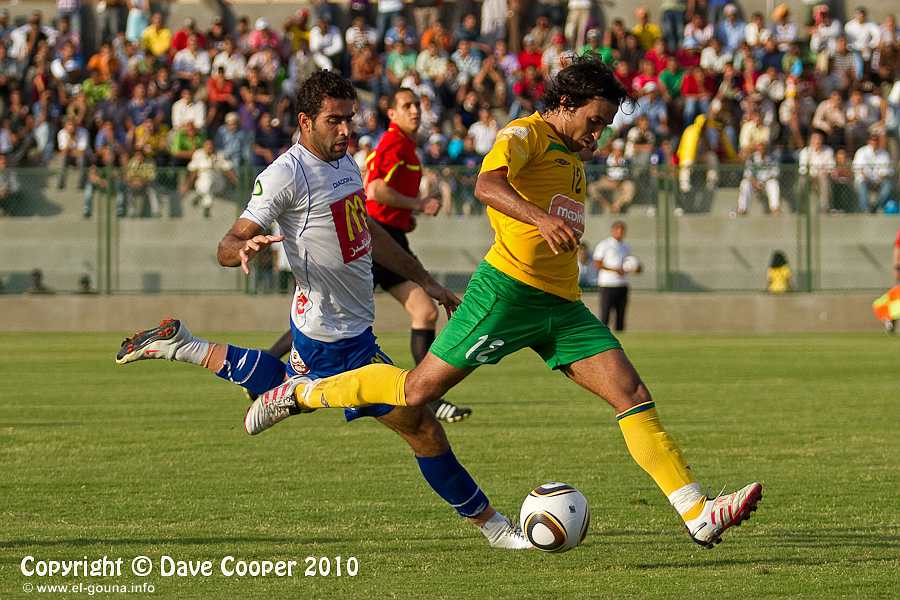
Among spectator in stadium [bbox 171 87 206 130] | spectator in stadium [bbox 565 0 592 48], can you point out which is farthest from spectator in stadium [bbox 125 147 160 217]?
spectator in stadium [bbox 565 0 592 48]

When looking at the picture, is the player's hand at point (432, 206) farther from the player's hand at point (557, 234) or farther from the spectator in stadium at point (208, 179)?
the spectator in stadium at point (208, 179)

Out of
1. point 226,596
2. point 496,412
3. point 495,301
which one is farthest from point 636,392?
point 496,412

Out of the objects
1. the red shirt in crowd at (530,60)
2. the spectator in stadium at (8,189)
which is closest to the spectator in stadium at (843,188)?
the red shirt in crowd at (530,60)

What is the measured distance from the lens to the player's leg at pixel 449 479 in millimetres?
7277

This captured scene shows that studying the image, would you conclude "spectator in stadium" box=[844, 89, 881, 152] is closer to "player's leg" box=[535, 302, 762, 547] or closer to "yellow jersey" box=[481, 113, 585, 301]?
"yellow jersey" box=[481, 113, 585, 301]

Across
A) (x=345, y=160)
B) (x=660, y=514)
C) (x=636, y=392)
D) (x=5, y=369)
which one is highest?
(x=345, y=160)

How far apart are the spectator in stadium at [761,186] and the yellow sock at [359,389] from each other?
2148cm

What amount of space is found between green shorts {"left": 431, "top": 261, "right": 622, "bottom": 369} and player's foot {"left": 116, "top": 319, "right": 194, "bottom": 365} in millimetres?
2104

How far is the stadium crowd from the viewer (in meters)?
28.4

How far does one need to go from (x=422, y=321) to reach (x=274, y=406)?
5839 mm

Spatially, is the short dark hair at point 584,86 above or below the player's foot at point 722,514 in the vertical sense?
above

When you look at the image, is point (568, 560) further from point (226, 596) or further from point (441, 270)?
point (441, 270)

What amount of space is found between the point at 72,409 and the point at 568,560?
8355mm

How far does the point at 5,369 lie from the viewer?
19.3 m
